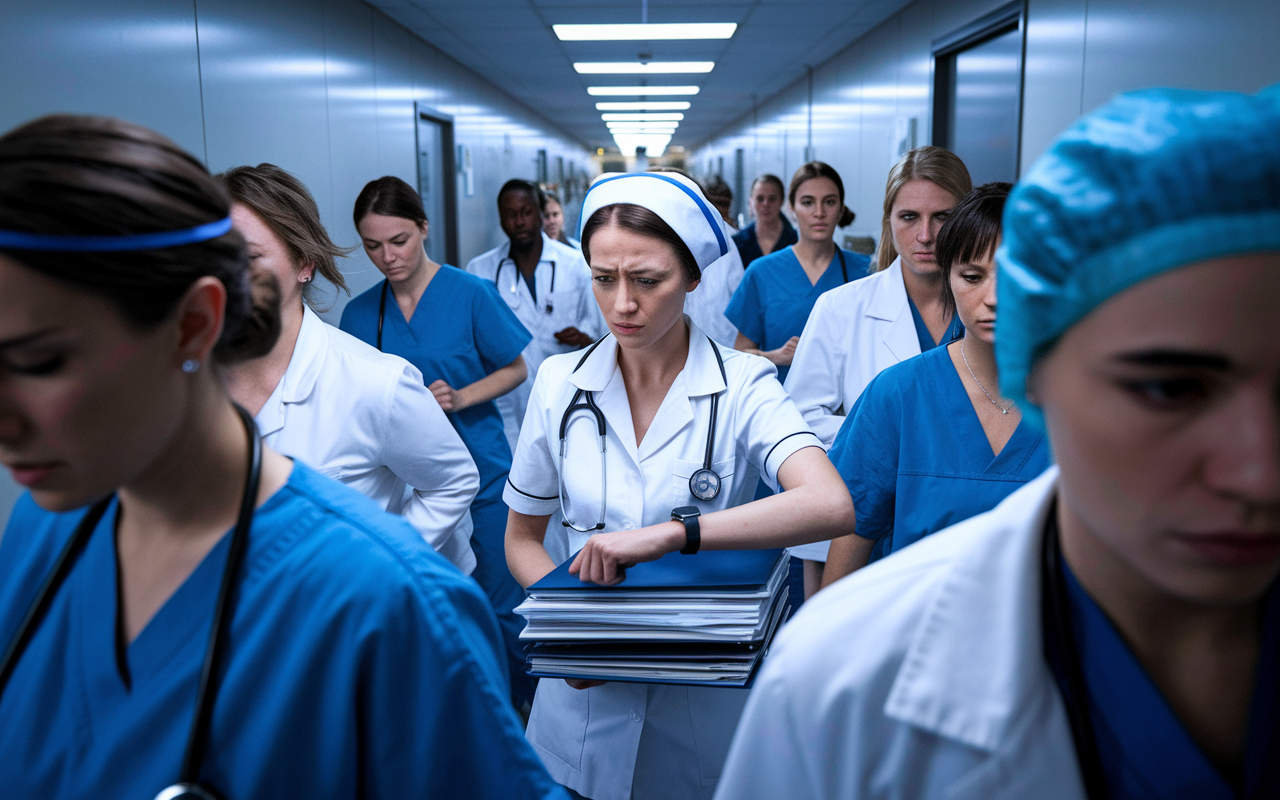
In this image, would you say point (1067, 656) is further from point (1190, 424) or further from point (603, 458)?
point (603, 458)

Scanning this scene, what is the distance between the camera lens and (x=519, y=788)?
2.88 ft

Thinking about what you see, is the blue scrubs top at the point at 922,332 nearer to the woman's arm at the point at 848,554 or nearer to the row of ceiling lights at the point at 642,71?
the woman's arm at the point at 848,554

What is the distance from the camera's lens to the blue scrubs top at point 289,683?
30.7 inches

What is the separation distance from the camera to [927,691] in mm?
663

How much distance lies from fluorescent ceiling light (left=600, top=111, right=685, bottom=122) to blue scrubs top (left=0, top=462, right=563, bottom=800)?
37.9 ft

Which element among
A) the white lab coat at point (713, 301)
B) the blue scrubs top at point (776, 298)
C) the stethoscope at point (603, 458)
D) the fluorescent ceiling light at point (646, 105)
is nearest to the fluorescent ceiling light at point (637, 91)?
the fluorescent ceiling light at point (646, 105)

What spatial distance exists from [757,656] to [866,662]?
0.50m

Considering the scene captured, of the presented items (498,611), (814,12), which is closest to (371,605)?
(498,611)

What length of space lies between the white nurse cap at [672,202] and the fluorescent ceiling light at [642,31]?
4.23 metres

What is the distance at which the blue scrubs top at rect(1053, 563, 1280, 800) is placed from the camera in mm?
631

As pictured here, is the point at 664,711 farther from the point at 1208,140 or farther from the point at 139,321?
the point at 1208,140

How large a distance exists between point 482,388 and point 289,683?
77.9 inches

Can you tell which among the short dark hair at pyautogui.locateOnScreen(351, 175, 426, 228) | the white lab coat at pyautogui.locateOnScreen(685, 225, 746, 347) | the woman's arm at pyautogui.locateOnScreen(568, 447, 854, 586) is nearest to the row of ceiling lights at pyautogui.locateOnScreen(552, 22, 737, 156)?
the white lab coat at pyautogui.locateOnScreen(685, 225, 746, 347)

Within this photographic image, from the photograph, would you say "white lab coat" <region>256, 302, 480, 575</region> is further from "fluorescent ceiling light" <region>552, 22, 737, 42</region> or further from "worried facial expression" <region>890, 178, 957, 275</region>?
"fluorescent ceiling light" <region>552, 22, 737, 42</region>
